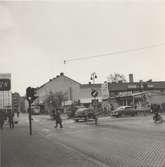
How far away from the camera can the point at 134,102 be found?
6862 cm

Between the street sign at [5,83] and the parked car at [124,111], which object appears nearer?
the street sign at [5,83]

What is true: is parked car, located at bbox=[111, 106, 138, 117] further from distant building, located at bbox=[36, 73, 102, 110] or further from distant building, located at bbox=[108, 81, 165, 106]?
distant building, located at bbox=[36, 73, 102, 110]

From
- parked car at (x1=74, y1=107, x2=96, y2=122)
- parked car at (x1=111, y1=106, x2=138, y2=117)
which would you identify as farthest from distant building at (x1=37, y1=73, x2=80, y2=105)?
parked car at (x1=74, y1=107, x2=96, y2=122)

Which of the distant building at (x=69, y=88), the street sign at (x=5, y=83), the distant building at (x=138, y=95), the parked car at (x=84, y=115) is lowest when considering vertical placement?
the parked car at (x=84, y=115)

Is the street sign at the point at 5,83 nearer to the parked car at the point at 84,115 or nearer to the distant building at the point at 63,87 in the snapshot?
the parked car at the point at 84,115

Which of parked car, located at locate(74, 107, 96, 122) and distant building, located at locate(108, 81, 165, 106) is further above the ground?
distant building, located at locate(108, 81, 165, 106)

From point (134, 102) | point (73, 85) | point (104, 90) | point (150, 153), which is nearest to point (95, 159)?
point (150, 153)

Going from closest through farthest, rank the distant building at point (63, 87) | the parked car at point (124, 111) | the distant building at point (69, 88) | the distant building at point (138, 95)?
the parked car at point (124, 111) < the distant building at point (138, 95) < the distant building at point (69, 88) < the distant building at point (63, 87)

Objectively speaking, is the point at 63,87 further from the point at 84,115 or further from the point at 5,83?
the point at 5,83

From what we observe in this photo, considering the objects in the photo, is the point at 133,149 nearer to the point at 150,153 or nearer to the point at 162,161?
the point at 150,153

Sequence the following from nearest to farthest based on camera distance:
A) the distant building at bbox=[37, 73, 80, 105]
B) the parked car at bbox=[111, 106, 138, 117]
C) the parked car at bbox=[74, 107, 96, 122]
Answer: the parked car at bbox=[74, 107, 96, 122]
the parked car at bbox=[111, 106, 138, 117]
the distant building at bbox=[37, 73, 80, 105]

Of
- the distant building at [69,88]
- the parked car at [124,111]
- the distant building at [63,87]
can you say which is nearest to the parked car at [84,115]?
the parked car at [124,111]

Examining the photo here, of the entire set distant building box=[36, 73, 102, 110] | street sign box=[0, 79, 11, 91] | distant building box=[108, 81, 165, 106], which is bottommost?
street sign box=[0, 79, 11, 91]

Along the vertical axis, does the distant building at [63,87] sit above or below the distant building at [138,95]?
above
